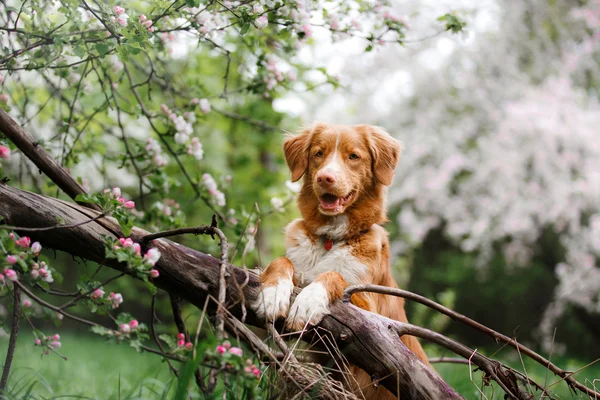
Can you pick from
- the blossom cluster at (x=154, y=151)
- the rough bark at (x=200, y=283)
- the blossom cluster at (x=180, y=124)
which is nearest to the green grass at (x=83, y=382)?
the rough bark at (x=200, y=283)

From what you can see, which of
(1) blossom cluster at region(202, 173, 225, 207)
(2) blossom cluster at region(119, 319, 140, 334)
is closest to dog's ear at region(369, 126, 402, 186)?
(1) blossom cluster at region(202, 173, 225, 207)

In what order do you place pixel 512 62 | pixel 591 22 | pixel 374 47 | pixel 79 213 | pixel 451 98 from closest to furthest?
pixel 79 213, pixel 374 47, pixel 591 22, pixel 512 62, pixel 451 98

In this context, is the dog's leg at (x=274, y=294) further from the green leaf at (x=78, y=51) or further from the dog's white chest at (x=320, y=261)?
the green leaf at (x=78, y=51)

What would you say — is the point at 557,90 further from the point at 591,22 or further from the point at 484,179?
the point at 484,179

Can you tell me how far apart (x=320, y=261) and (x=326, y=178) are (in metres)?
0.48

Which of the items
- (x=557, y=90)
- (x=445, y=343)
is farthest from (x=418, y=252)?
(x=445, y=343)

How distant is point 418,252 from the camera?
12.7 metres

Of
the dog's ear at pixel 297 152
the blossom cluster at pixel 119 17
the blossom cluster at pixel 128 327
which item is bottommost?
the blossom cluster at pixel 128 327

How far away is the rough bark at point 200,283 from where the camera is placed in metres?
2.63

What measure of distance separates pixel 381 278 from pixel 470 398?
4.02 feet

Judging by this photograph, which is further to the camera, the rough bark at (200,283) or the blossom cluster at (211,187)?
the blossom cluster at (211,187)

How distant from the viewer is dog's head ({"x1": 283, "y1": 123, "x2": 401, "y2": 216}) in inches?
136

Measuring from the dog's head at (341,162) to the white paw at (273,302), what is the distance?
0.74 m

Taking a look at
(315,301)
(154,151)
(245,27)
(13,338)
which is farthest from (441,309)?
(154,151)
